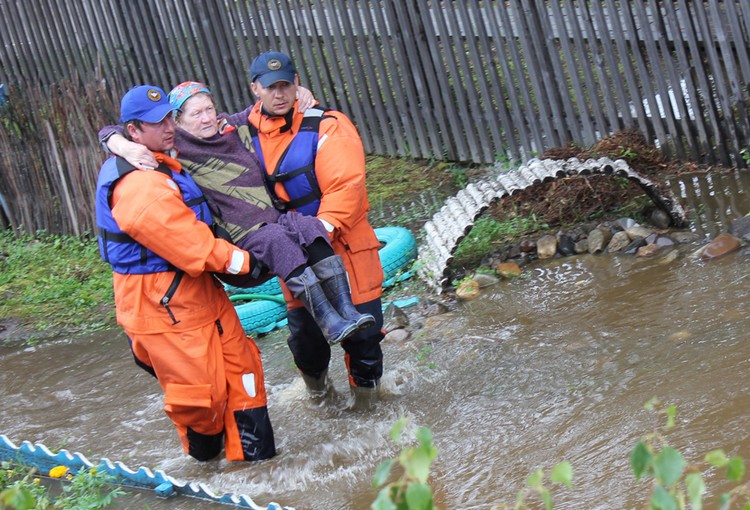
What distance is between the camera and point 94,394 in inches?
246

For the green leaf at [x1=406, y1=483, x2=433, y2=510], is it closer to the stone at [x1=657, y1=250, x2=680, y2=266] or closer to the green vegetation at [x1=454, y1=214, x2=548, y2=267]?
the stone at [x1=657, y1=250, x2=680, y2=266]

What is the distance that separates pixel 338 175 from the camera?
457 centimetres

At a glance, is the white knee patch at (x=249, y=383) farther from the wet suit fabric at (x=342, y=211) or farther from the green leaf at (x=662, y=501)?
the green leaf at (x=662, y=501)

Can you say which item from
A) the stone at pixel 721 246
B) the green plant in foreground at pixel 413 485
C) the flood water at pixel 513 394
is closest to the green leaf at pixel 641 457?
the green plant in foreground at pixel 413 485

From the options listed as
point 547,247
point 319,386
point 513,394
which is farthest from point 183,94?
point 547,247

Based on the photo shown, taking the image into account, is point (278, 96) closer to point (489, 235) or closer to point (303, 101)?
point (303, 101)

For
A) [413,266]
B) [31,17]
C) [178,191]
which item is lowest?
[413,266]

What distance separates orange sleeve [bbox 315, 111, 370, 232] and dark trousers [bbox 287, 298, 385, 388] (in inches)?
20.1

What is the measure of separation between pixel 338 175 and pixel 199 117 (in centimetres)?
73

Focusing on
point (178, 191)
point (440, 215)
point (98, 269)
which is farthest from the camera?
point (98, 269)

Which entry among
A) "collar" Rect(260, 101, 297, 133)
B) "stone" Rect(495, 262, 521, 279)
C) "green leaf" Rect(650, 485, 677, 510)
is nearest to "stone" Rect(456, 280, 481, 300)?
"stone" Rect(495, 262, 521, 279)

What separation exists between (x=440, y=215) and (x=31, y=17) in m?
7.88

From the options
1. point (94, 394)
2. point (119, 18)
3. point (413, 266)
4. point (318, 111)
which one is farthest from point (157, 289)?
point (119, 18)

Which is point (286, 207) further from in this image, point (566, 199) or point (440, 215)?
point (566, 199)
